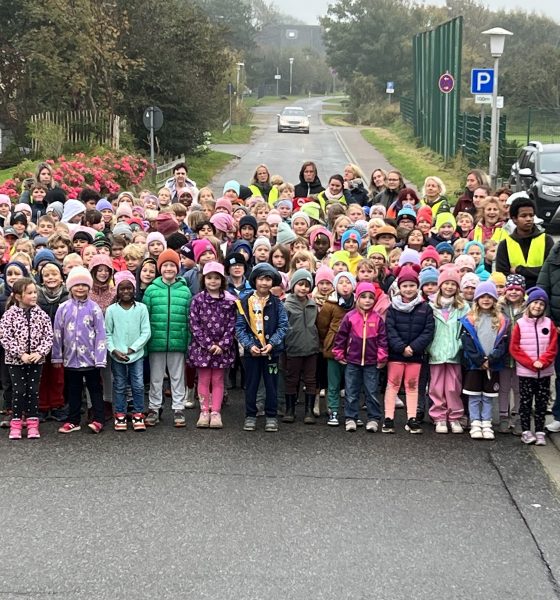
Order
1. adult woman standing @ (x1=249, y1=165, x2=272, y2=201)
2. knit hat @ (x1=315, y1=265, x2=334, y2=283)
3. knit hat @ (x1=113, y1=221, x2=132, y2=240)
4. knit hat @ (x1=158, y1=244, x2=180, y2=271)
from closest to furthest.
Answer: knit hat @ (x1=158, y1=244, x2=180, y2=271), knit hat @ (x1=315, y1=265, x2=334, y2=283), knit hat @ (x1=113, y1=221, x2=132, y2=240), adult woman standing @ (x1=249, y1=165, x2=272, y2=201)

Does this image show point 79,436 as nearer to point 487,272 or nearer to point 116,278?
point 116,278

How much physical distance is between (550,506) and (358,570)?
1931mm

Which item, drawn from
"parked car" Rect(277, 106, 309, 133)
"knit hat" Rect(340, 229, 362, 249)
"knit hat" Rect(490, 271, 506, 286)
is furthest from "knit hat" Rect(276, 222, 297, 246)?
"parked car" Rect(277, 106, 309, 133)

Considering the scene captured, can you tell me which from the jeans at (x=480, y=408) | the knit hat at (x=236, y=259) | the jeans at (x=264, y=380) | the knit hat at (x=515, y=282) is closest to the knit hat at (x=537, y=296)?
the knit hat at (x=515, y=282)

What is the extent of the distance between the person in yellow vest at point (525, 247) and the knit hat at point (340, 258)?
1512mm

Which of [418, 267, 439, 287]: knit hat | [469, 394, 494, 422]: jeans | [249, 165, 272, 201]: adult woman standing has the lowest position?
[469, 394, 494, 422]: jeans

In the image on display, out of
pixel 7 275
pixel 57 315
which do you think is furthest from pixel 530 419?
pixel 7 275

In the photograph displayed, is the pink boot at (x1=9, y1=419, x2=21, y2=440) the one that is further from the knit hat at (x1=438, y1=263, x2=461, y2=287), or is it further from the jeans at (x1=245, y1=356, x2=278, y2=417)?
the knit hat at (x1=438, y1=263, x2=461, y2=287)

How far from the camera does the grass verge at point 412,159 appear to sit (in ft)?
121

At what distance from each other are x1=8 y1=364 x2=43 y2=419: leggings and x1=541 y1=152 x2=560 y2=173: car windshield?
18533mm

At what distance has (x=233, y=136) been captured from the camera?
62.5 m

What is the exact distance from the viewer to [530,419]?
9.40m

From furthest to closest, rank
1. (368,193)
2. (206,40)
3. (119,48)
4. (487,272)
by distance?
(206,40) → (119,48) → (368,193) → (487,272)

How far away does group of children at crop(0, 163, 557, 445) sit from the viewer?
9508mm
